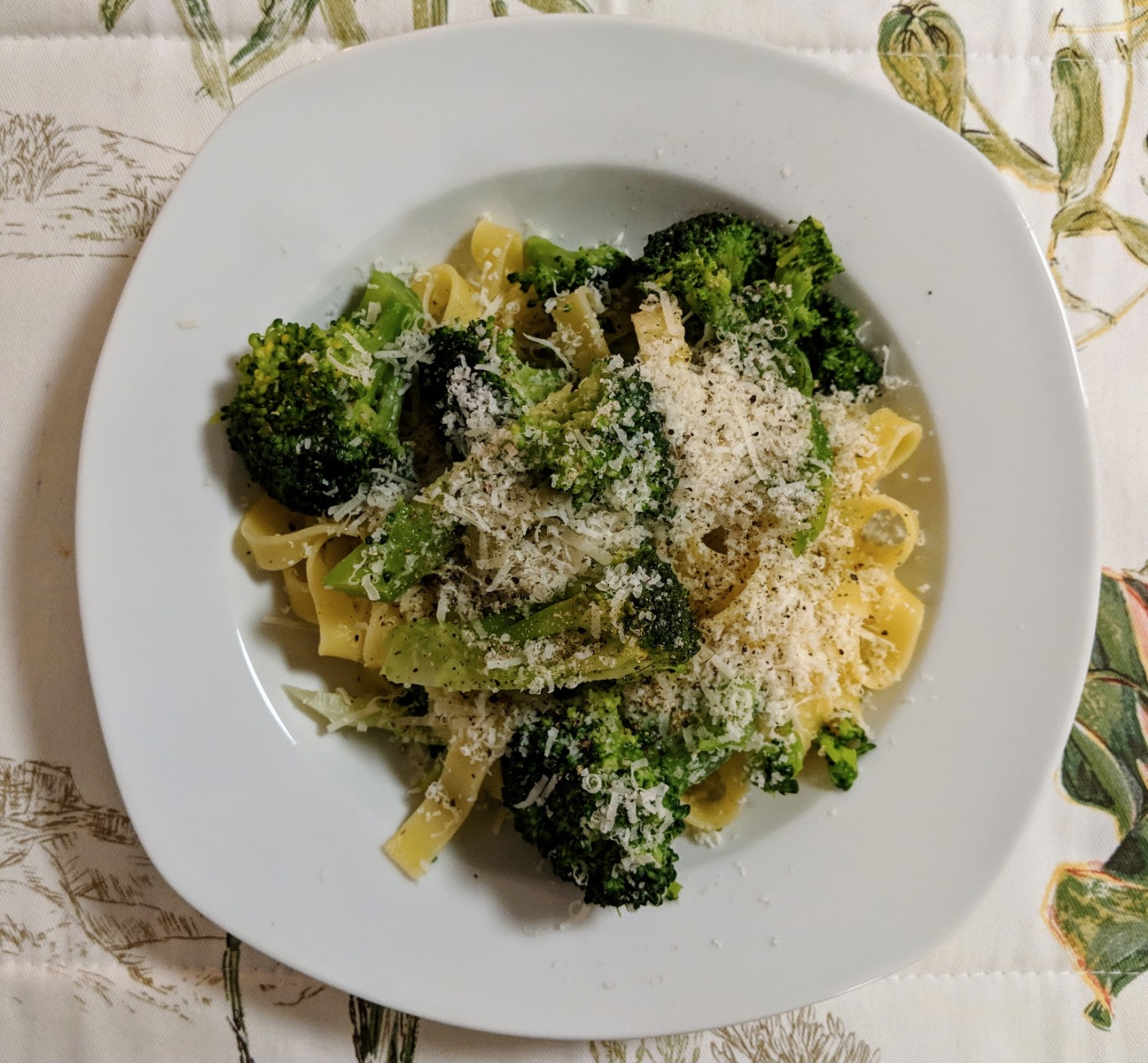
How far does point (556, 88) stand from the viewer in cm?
250

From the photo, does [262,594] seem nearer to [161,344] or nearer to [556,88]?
[161,344]

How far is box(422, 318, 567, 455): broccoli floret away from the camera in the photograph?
7.92ft

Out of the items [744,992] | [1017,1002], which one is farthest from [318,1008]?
[1017,1002]

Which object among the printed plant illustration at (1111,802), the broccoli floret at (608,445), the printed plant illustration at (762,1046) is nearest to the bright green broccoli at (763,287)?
the broccoli floret at (608,445)

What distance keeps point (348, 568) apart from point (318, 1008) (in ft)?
5.18

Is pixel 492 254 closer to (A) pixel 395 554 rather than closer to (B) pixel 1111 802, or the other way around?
(A) pixel 395 554

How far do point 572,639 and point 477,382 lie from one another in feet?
2.67

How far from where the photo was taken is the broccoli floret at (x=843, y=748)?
2555 millimetres

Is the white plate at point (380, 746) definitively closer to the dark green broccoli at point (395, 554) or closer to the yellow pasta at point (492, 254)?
the yellow pasta at point (492, 254)

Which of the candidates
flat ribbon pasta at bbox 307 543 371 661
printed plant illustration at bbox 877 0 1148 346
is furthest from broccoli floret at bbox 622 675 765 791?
printed plant illustration at bbox 877 0 1148 346

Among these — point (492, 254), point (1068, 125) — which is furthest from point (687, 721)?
point (1068, 125)

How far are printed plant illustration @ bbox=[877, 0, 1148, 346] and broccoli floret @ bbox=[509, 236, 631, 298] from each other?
133 centimetres

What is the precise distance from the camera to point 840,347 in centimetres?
267

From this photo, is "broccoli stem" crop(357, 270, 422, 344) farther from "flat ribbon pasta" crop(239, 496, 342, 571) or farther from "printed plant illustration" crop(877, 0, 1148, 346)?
"printed plant illustration" crop(877, 0, 1148, 346)
